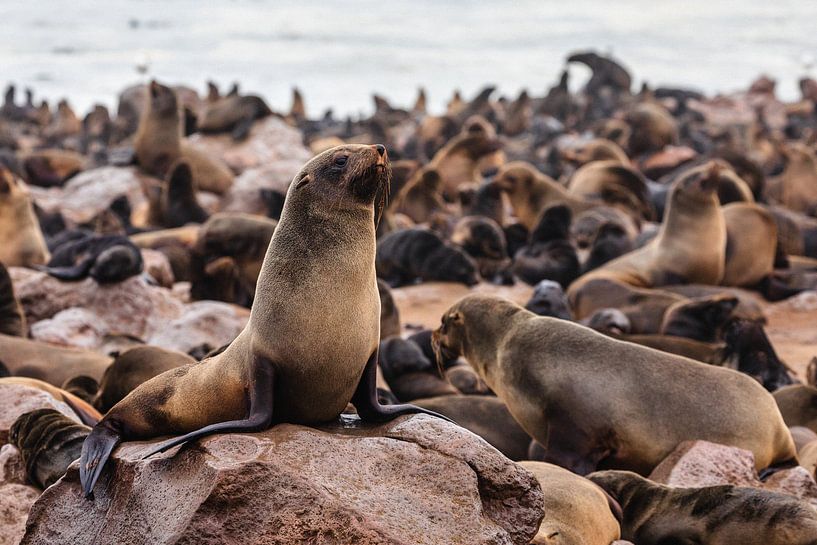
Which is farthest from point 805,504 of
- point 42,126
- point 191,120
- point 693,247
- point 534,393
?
point 42,126

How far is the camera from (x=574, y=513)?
3.96 m

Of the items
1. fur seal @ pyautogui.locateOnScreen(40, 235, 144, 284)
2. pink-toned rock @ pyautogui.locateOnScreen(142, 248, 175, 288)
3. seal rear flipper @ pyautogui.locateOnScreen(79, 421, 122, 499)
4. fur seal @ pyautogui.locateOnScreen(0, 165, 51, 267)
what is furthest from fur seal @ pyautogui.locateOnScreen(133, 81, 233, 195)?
seal rear flipper @ pyautogui.locateOnScreen(79, 421, 122, 499)

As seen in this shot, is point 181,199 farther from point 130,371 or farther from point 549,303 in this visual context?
point 130,371

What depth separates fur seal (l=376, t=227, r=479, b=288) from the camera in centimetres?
1055

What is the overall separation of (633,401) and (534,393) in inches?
18.1

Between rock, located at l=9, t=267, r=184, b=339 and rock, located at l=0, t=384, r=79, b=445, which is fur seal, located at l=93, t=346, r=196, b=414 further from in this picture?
rock, located at l=9, t=267, r=184, b=339

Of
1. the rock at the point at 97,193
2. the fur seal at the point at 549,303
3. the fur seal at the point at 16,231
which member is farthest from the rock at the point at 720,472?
the rock at the point at 97,193

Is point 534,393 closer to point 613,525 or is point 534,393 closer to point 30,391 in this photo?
point 613,525

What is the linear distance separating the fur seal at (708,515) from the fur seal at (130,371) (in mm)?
2346

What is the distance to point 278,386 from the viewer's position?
11.2 ft

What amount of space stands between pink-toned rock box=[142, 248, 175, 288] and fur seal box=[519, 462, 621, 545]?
652cm

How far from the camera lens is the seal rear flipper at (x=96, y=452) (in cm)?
338

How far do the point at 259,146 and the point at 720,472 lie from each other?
40.1ft

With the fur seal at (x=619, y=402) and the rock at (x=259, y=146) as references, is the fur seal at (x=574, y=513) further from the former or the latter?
the rock at (x=259, y=146)
